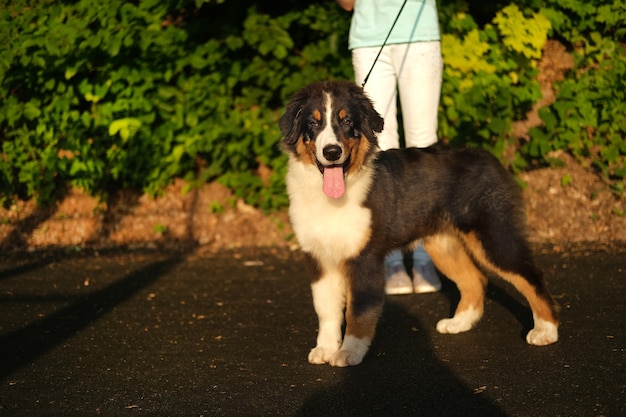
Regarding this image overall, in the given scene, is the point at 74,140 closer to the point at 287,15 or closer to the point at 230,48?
the point at 230,48

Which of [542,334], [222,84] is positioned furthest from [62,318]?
[222,84]

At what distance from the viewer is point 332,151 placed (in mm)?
4742

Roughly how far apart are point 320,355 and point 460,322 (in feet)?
3.45

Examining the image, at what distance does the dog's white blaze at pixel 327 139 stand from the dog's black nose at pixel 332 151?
17 mm

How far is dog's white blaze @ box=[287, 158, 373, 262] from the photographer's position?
16.2ft

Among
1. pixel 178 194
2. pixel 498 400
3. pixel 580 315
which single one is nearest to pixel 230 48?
pixel 178 194

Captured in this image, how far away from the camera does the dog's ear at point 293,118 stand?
501 centimetres

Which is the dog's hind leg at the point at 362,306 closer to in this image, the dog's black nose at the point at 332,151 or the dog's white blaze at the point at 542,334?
the dog's black nose at the point at 332,151

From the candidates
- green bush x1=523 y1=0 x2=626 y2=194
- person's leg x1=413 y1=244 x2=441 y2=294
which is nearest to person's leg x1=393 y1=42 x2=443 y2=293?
person's leg x1=413 y1=244 x2=441 y2=294

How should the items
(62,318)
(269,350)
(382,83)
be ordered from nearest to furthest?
(269,350)
(62,318)
(382,83)

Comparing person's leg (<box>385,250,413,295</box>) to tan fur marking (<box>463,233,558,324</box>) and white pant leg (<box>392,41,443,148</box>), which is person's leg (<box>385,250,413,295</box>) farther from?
tan fur marking (<box>463,233,558,324</box>)

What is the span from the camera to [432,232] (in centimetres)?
543

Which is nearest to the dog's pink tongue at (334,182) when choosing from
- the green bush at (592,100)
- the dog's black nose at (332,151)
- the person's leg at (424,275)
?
the dog's black nose at (332,151)

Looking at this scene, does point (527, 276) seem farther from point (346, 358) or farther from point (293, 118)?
point (293, 118)
